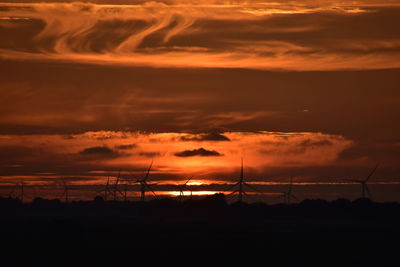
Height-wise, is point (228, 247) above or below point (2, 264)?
below

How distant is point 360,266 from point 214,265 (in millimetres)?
19317

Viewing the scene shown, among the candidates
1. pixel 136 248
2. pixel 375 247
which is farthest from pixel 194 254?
pixel 375 247

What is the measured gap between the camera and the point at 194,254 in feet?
452

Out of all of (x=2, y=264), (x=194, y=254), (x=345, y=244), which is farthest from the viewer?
(x=345, y=244)

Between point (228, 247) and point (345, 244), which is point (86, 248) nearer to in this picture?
point (228, 247)

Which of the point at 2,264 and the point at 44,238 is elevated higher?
the point at 2,264

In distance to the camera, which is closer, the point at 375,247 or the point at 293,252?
the point at 293,252

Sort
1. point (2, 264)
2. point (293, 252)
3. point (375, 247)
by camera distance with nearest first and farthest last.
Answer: point (2, 264)
point (293, 252)
point (375, 247)

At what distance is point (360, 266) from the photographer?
121 metres

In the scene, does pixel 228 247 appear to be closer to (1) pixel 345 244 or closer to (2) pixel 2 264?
(1) pixel 345 244

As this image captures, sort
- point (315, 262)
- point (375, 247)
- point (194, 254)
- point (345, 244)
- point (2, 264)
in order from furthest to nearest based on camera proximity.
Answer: point (345, 244)
point (375, 247)
point (194, 254)
point (315, 262)
point (2, 264)

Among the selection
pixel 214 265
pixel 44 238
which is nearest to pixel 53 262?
pixel 214 265

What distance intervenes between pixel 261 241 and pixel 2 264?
74344 millimetres

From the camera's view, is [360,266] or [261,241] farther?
[261,241]
